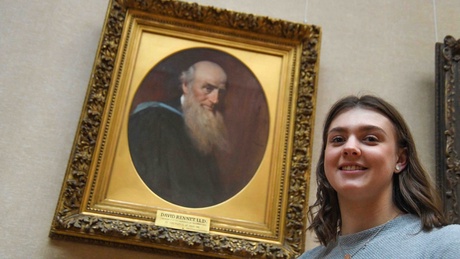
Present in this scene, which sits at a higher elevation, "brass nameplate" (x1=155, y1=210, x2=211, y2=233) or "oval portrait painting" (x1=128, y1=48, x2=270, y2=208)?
"oval portrait painting" (x1=128, y1=48, x2=270, y2=208)

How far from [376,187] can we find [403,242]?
21cm

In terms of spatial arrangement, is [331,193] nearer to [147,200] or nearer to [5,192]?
[147,200]

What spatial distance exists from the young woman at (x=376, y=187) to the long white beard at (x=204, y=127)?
3.84 ft

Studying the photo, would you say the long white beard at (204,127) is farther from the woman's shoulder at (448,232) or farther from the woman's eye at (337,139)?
the woman's shoulder at (448,232)

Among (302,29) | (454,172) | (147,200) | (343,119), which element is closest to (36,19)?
(147,200)

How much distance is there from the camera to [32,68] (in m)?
3.12

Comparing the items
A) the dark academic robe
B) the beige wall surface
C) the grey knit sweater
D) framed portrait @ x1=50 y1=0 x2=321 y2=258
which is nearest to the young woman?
the grey knit sweater


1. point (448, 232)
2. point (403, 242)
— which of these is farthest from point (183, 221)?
point (448, 232)

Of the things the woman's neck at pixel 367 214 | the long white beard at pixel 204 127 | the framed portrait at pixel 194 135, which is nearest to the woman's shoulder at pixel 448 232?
the woman's neck at pixel 367 214

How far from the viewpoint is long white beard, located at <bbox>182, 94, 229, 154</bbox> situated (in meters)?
3.03

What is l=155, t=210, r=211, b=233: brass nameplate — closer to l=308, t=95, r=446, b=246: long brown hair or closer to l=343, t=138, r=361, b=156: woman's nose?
l=308, t=95, r=446, b=246: long brown hair

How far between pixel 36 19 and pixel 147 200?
1.37 metres

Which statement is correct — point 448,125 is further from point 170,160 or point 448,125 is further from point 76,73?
point 76,73

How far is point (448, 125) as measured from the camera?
10.3 feet
